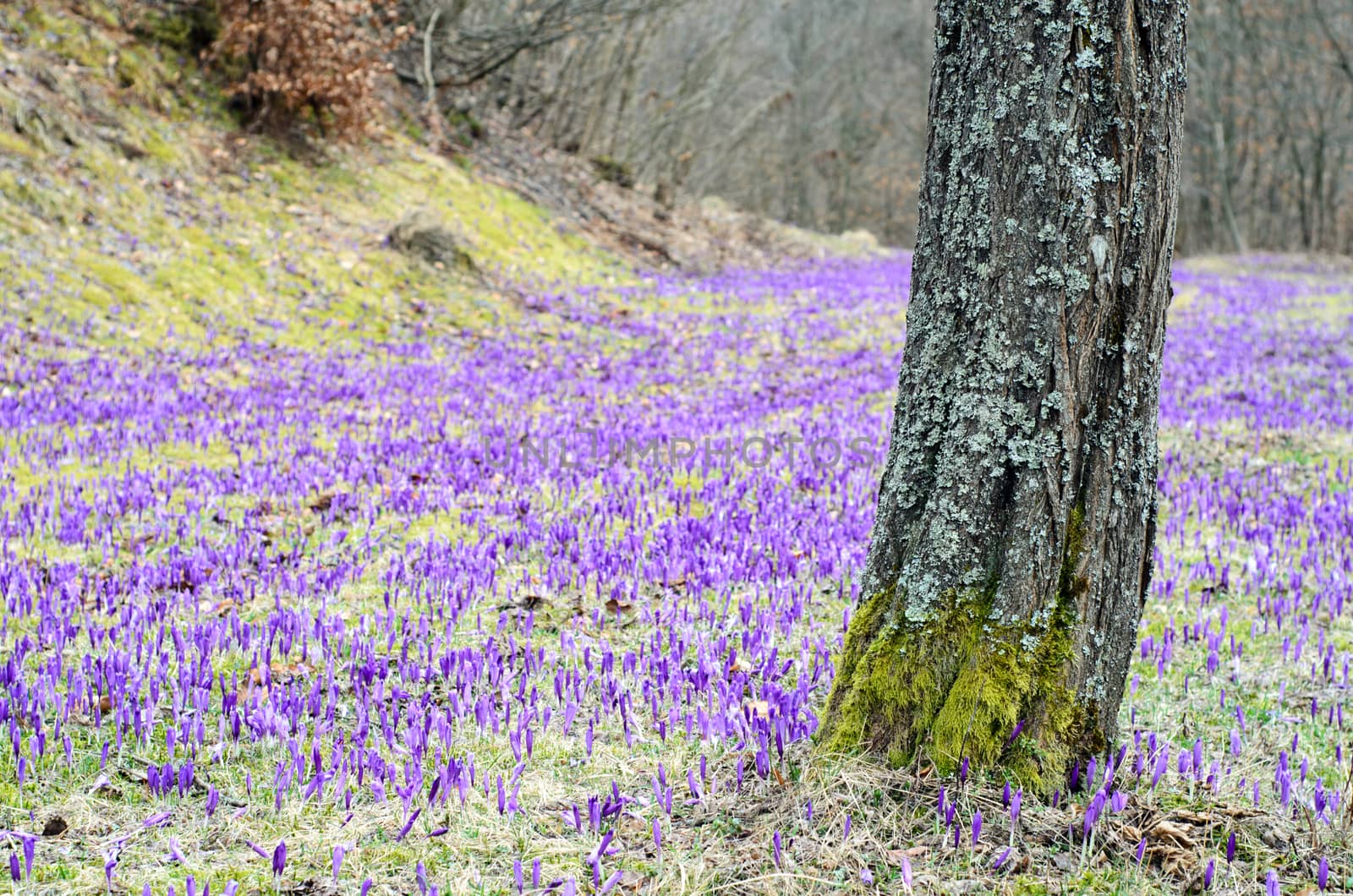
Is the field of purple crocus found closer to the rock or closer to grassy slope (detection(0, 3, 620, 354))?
grassy slope (detection(0, 3, 620, 354))

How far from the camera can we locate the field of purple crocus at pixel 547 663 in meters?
2.62

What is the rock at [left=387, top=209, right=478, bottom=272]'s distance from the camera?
15797 millimetres

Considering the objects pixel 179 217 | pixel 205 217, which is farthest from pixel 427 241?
pixel 179 217

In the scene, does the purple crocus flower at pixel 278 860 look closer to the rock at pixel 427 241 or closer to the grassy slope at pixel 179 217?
the grassy slope at pixel 179 217

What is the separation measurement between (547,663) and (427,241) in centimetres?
1317

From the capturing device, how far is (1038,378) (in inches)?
107

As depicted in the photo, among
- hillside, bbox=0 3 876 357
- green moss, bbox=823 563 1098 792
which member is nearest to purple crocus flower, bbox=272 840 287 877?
green moss, bbox=823 563 1098 792

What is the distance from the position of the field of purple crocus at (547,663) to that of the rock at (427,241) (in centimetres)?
680

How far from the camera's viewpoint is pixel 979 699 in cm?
275

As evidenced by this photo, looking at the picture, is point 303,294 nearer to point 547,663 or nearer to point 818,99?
point 547,663

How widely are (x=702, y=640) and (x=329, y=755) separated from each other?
1.55 meters

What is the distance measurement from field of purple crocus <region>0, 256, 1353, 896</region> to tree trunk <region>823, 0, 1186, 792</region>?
23 centimetres

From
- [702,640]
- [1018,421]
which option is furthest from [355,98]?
[1018,421]

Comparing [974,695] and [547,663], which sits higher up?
[974,695]
